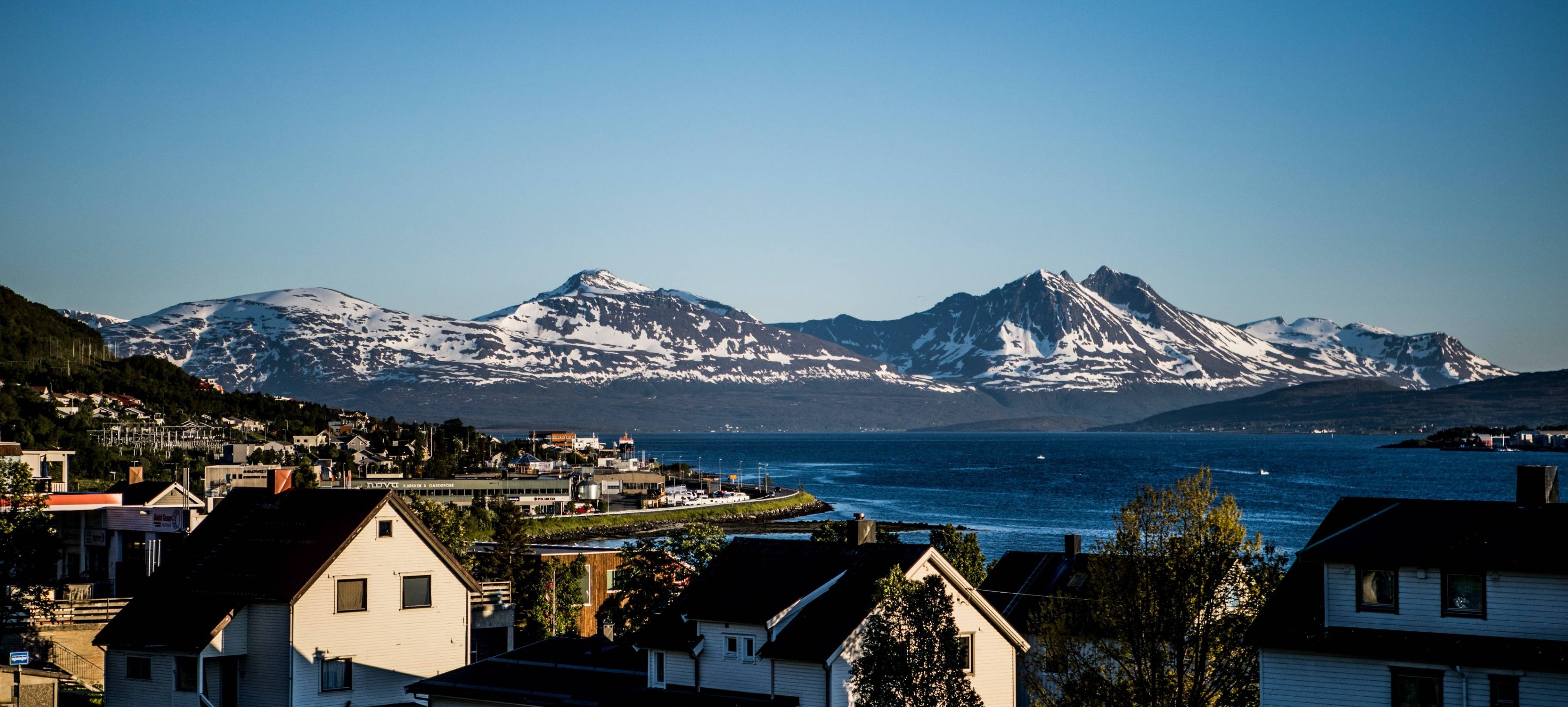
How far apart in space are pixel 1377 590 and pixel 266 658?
2217 centimetres

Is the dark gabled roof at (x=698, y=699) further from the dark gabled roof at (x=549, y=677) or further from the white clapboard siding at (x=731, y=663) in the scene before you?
the dark gabled roof at (x=549, y=677)

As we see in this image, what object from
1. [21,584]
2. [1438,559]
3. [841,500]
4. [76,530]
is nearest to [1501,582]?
[1438,559]

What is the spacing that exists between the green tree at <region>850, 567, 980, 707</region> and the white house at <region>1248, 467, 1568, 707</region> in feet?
18.2

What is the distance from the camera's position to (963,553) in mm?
49938

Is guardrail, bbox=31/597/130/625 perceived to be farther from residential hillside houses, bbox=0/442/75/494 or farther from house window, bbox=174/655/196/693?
residential hillside houses, bbox=0/442/75/494

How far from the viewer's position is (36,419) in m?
143

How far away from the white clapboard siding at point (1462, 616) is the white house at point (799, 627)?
787 centimetres

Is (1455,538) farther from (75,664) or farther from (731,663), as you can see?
(75,664)

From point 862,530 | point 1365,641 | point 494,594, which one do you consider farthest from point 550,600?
point 1365,641

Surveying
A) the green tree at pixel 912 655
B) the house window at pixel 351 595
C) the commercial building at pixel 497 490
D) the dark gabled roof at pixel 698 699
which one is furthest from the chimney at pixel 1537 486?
the commercial building at pixel 497 490

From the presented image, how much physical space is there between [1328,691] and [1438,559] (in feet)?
9.05

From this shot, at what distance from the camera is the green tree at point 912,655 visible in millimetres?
27141

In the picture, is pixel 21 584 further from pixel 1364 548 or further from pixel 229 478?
pixel 229 478

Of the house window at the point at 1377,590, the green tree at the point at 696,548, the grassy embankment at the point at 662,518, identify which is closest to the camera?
the house window at the point at 1377,590
